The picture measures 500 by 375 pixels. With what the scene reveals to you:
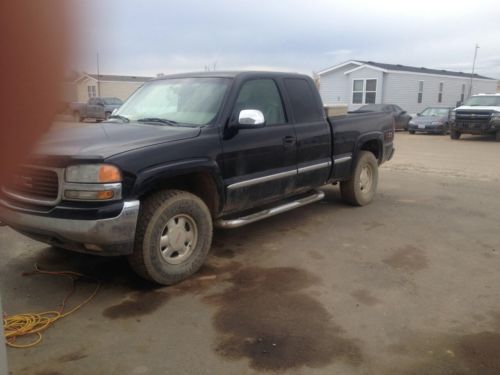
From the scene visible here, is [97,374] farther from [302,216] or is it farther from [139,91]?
[302,216]

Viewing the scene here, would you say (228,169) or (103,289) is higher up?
(228,169)

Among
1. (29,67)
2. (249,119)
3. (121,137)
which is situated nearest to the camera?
(29,67)

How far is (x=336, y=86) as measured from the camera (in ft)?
94.7

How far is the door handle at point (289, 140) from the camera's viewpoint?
5.17 meters

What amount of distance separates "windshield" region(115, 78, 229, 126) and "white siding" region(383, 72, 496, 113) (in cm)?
2383

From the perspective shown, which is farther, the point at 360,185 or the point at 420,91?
the point at 420,91

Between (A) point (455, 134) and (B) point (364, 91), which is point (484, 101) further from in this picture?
(B) point (364, 91)

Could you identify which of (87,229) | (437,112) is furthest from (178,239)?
(437,112)

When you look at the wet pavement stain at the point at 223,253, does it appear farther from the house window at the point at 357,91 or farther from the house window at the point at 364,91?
the house window at the point at 357,91

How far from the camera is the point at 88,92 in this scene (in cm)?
79

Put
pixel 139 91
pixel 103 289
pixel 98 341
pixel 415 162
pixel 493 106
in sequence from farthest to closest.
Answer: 1. pixel 493 106
2. pixel 415 162
3. pixel 139 91
4. pixel 103 289
5. pixel 98 341

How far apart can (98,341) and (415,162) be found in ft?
35.2

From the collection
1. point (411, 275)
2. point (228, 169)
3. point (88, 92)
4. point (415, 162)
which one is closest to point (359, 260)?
point (411, 275)

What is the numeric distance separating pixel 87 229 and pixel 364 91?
26.2 meters
